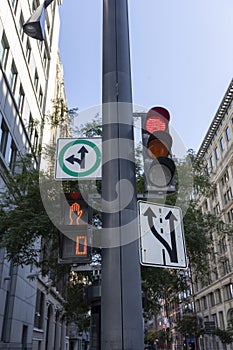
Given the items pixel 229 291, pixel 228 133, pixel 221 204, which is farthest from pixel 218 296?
pixel 228 133

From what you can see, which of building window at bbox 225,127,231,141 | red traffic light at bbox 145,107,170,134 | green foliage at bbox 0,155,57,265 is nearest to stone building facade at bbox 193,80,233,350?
building window at bbox 225,127,231,141

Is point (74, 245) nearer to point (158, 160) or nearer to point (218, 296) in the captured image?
point (158, 160)

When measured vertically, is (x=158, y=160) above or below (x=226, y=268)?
below

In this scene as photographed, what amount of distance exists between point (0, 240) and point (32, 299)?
42.3ft

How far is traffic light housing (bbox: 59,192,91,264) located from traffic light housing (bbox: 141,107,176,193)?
76 cm

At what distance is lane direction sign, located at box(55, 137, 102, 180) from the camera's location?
12.8 ft

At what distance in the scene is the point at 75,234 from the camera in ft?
11.4

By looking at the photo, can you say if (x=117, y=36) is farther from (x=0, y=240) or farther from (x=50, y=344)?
(x=50, y=344)

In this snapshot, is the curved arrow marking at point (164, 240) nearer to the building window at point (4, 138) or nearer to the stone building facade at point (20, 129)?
the stone building facade at point (20, 129)

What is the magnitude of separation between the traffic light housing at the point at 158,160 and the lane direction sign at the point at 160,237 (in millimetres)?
225

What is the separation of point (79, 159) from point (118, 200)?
1.08m

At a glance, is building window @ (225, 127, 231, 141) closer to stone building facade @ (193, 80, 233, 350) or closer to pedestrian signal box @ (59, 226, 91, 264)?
stone building facade @ (193, 80, 233, 350)

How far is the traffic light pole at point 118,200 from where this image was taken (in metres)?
2.65

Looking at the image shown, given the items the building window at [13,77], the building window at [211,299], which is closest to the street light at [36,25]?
the building window at [13,77]
